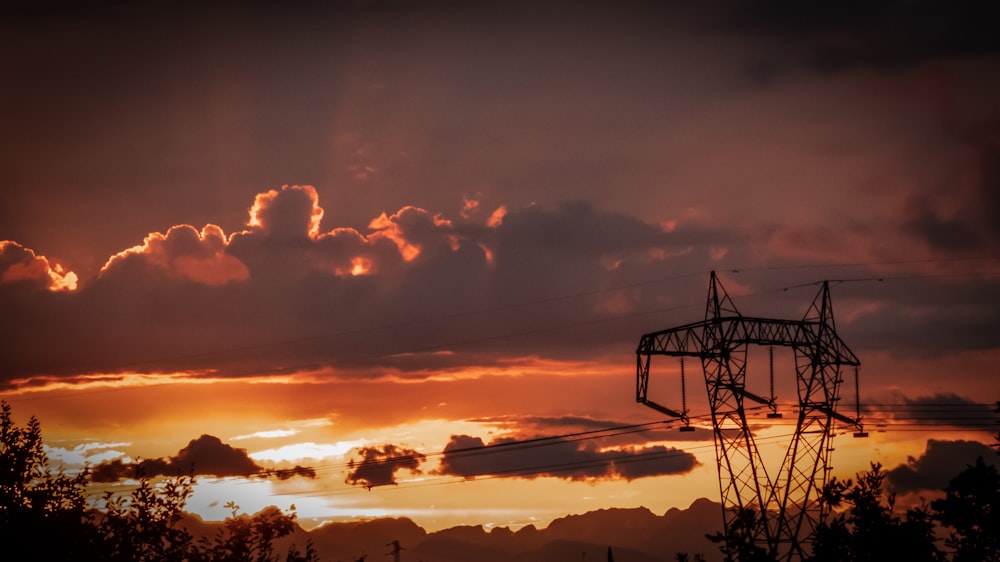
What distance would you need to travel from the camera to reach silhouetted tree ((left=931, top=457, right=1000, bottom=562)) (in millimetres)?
47438

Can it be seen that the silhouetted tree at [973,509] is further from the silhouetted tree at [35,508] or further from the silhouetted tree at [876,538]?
the silhouetted tree at [35,508]

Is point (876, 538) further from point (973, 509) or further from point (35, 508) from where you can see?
point (35, 508)

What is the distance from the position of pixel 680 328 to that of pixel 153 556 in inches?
1450

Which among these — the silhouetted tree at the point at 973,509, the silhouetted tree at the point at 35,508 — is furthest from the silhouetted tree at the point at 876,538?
the silhouetted tree at the point at 35,508

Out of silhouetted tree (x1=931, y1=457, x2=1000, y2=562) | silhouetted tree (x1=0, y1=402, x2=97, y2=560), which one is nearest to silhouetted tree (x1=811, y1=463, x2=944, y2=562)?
silhouetted tree (x1=931, y1=457, x2=1000, y2=562)

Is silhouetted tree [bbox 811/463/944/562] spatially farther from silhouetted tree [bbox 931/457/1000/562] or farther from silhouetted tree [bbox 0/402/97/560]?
silhouetted tree [bbox 0/402/97/560]

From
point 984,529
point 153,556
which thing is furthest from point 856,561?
point 153,556

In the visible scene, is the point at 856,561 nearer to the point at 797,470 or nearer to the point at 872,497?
the point at 872,497

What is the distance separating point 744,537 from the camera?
4828 centimetres

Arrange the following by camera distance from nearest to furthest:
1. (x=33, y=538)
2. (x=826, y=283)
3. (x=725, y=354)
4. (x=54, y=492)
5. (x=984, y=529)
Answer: (x=984, y=529)
(x=33, y=538)
(x=54, y=492)
(x=725, y=354)
(x=826, y=283)

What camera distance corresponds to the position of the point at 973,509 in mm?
48594

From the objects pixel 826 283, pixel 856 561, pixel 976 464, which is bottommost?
pixel 856 561

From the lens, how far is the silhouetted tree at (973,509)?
4744 cm

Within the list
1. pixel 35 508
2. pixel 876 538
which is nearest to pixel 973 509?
pixel 876 538
